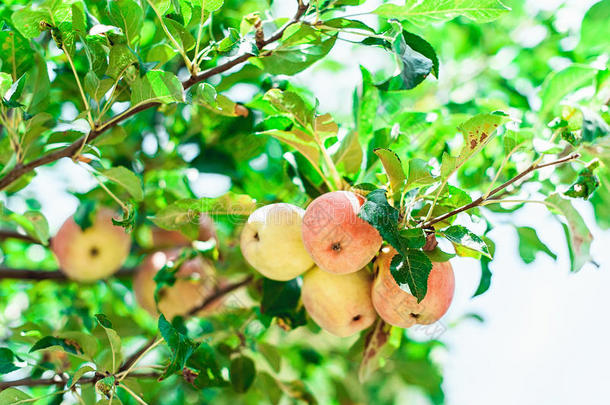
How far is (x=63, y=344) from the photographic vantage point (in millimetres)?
1192

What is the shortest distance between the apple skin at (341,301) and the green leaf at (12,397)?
0.58 m

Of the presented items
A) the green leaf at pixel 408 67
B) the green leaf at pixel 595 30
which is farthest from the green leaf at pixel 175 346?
the green leaf at pixel 595 30

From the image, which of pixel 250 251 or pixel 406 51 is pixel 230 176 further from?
pixel 406 51

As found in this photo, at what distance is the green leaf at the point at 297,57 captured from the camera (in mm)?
1099

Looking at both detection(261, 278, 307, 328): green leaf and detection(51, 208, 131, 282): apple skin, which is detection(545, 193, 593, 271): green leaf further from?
detection(51, 208, 131, 282): apple skin

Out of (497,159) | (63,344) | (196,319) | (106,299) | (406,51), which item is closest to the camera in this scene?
(406,51)

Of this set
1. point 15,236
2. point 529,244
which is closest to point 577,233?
point 529,244

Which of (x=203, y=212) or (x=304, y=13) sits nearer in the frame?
(x=304, y=13)

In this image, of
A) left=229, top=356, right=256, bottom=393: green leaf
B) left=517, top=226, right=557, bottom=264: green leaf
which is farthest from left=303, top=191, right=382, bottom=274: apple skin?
left=229, top=356, right=256, bottom=393: green leaf

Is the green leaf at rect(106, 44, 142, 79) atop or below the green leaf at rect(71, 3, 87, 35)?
below

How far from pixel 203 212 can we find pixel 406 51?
0.57 m

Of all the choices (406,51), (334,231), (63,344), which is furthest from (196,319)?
(406,51)

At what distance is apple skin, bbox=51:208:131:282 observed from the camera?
1.75m

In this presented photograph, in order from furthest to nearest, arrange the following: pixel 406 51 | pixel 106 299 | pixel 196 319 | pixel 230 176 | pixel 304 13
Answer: pixel 106 299, pixel 196 319, pixel 230 176, pixel 304 13, pixel 406 51
